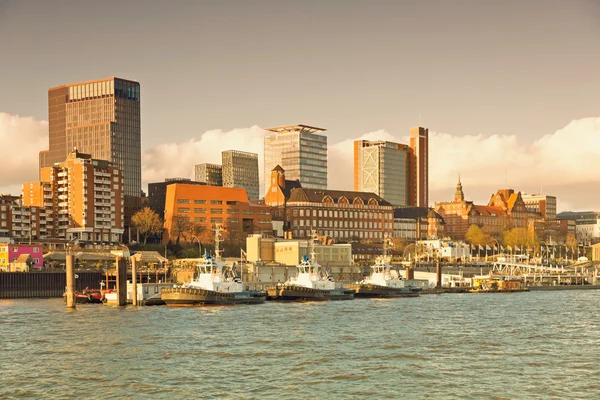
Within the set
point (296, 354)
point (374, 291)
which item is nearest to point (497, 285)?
point (374, 291)

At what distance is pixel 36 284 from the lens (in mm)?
164875

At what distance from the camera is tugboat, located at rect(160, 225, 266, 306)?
412 ft

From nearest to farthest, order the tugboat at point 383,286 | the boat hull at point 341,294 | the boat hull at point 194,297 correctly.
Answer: the boat hull at point 194,297
the boat hull at point 341,294
the tugboat at point 383,286

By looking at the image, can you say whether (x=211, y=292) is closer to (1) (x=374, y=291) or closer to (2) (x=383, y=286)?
(1) (x=374, y=291)

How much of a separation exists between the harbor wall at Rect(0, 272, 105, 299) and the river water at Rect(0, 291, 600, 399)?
4863 centimetres

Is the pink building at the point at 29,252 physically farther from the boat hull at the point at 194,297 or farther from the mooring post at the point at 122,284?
the boat hull at the point at 194,297

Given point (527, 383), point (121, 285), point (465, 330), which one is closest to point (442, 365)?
point (527, 383)

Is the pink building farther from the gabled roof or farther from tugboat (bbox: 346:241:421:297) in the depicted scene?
tugboat (bbox: 346:241:421:297)

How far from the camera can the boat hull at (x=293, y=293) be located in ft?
462

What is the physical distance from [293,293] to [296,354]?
226ft

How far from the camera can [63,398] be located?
178ft

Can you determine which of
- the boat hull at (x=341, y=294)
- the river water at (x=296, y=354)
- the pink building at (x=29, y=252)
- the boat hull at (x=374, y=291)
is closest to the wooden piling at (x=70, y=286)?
the river water at (x=296, y=354)

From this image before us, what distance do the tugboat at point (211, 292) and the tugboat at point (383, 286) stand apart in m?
27.8

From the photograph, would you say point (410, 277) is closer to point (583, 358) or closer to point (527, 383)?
point (583, 358)
